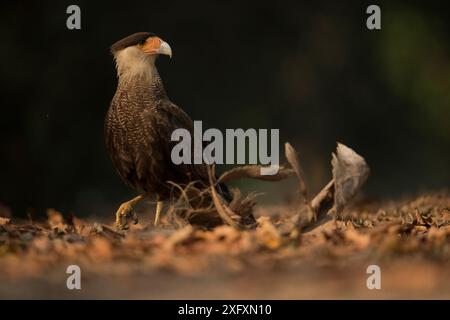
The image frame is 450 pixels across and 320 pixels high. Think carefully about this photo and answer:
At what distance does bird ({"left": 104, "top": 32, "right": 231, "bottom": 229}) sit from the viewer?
5207mm

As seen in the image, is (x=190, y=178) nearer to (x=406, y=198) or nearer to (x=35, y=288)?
(x=35, y=288)

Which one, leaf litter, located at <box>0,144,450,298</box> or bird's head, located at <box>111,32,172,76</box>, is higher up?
bird's head, located at <box>111,32,172,76</box>

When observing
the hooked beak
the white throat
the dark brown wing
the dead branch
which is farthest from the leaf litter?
Answer: the hooked beak

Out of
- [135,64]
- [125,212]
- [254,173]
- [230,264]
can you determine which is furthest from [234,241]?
[135,64]

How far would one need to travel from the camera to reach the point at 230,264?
3.43 m

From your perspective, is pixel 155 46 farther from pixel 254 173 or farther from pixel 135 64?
pixel 254 173

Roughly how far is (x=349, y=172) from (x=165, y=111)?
1.59m

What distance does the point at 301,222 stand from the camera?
4.21 m

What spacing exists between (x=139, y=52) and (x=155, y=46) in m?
0.14

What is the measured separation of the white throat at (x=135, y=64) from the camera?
5.54 m

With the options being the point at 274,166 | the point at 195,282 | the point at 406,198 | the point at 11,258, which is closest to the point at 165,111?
the point at 274,166

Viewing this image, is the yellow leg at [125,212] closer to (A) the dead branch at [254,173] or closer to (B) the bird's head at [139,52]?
(B) the bird's head at [139,52]

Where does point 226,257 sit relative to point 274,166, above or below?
below

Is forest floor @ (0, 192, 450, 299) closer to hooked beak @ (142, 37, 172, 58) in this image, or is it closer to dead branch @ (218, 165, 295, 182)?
dead branch @ (218, 165, 295, 182)
